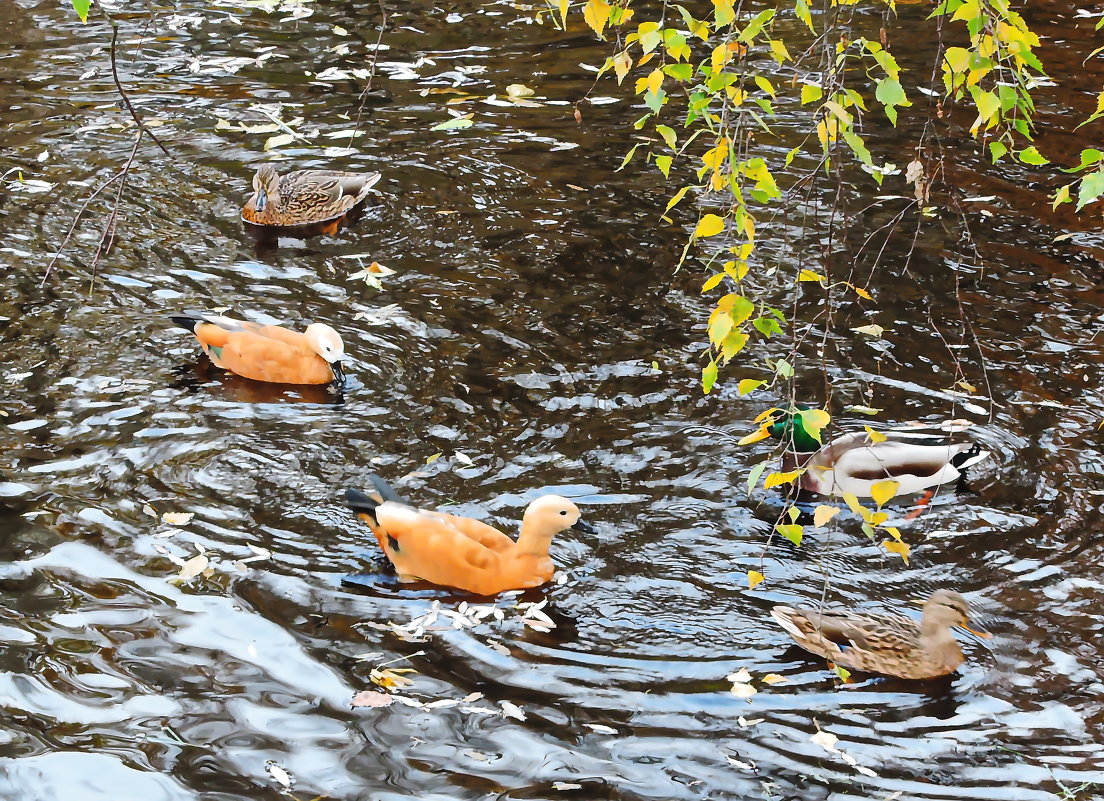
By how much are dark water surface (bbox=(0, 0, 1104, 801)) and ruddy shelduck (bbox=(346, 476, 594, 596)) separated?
5.0 inches

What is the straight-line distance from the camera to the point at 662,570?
6.35 metres

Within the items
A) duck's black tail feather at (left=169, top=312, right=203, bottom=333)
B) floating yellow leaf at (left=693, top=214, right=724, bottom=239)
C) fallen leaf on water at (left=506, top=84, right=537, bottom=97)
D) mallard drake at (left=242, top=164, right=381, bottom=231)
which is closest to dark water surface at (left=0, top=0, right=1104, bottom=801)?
duck's black tail feather at (left=169, top=312, right=203, bottom=333)

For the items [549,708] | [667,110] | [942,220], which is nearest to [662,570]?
[549,708]

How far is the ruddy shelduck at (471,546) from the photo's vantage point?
20.3ft

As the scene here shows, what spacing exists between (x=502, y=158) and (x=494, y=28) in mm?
3229

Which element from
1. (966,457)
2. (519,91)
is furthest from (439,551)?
(519,91)

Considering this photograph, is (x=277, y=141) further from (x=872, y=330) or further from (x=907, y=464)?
(x=907, y=464)

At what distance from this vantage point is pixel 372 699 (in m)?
5.47

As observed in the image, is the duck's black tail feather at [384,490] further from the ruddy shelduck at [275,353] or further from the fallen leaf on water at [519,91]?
the fallen leaf on water at [519,91]

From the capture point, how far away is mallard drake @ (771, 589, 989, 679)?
225 inches

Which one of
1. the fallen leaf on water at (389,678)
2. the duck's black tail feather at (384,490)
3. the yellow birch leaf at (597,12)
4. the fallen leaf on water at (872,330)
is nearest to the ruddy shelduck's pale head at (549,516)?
the duck's black tail feather at (384,490)

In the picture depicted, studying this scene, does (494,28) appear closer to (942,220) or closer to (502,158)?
(502,158)

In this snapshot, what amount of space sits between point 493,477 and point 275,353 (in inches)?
71.4

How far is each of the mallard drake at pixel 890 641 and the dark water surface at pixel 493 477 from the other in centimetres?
11
